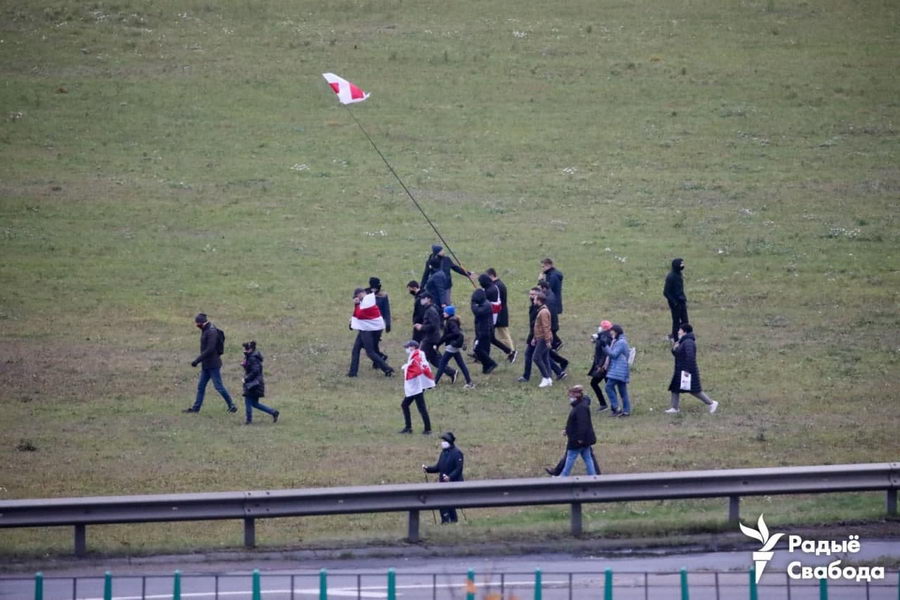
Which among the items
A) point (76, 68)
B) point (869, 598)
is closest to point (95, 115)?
point (76, 68)

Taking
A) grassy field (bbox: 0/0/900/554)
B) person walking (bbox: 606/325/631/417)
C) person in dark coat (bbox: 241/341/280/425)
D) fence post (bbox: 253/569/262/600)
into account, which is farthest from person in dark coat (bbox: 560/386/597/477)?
fence post (bbox: 253/569/262/600)

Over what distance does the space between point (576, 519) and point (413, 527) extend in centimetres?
189

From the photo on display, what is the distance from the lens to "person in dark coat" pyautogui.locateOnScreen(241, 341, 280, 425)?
21531 mm

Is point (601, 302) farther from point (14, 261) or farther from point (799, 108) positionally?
point (799, 108)

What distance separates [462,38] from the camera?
49.1m

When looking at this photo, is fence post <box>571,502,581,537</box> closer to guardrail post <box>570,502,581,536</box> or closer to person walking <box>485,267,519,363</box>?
guardrail post <box>570,502,581,536</box>

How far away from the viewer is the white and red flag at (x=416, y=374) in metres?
20.7

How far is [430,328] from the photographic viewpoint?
23.8 m

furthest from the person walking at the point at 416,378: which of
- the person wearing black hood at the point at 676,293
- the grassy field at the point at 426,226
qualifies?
the person wearing black hood at the point at 676,293

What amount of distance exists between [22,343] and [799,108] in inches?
1049

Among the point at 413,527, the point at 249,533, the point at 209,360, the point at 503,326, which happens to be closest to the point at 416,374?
the point at 209,360
